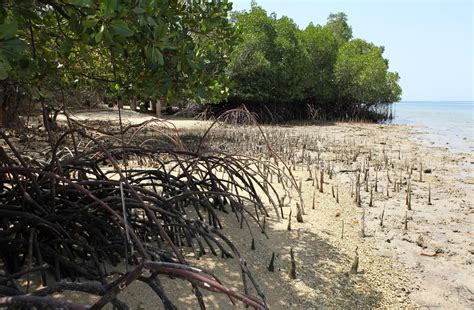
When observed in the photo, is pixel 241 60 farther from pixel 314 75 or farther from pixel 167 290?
pixel 167 290

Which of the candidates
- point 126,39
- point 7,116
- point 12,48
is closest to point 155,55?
point 126,39

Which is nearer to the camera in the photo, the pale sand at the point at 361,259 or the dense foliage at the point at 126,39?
the dense foliage at the point at 126,39

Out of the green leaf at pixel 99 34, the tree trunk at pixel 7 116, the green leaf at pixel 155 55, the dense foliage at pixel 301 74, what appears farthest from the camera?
the dense foliage at pixel 301 74

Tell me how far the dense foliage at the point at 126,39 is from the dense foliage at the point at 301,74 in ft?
38.6

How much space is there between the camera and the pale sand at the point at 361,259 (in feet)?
6.98

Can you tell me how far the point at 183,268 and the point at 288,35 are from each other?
17.9m

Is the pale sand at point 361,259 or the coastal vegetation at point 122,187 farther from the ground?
the coastal vegetation at point 122,187

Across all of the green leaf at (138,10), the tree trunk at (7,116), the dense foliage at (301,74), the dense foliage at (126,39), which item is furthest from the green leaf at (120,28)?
the dense foliage at (301,74)

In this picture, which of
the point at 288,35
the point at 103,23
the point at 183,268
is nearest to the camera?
the point at 183,268

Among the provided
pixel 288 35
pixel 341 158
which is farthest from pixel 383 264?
pixel 288 35

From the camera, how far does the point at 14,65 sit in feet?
5.86

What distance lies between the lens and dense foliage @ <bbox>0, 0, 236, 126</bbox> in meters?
1.39

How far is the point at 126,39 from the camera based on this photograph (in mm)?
1797

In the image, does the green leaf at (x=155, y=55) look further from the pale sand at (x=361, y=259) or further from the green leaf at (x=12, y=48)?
the pale sand at (x=361, y=259)
